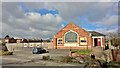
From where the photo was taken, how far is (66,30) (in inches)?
2021

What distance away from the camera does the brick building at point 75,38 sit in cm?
4916

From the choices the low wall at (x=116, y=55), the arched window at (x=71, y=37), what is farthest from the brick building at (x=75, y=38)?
the low wall at (x=116, y=55)

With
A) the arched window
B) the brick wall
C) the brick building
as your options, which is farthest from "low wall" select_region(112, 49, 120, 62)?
the arched window

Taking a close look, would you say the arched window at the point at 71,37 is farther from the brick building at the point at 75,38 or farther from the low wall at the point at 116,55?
the low wall at the point at 116,55

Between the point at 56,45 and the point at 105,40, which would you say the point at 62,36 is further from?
the point at 105,40

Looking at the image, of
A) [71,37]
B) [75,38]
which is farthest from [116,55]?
[71,37]

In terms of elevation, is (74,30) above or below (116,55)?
above

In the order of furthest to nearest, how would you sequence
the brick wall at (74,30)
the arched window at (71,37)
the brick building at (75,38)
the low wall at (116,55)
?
the arched window at (71,37)
the brick wall at (74,30)
the brick building at (75,38)
the low wall at (116,55)

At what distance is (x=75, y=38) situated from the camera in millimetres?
50406

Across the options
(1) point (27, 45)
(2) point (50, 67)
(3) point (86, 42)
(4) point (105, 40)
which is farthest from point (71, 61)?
(1) point (27, 45)

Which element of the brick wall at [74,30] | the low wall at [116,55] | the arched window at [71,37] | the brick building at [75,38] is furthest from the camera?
the arched window at [71,37]

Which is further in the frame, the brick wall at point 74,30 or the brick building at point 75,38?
the brick wall at point 74,30

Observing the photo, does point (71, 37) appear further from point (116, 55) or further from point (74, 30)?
point (116, 55)

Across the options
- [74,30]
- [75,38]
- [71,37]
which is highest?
[74,30]
